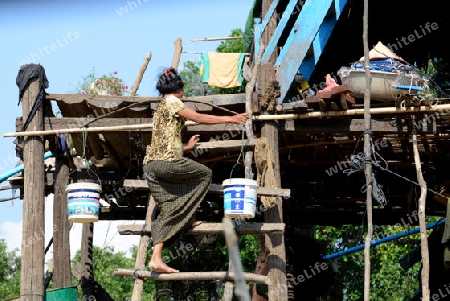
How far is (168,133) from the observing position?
7738mm

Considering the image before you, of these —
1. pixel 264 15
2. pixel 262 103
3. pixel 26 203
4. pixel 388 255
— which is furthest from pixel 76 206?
pixel 388 255

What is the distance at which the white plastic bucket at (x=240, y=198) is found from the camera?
7410mm

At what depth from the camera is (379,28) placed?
1273 centimetres

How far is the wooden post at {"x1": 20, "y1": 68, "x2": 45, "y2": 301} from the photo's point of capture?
29.0 feet

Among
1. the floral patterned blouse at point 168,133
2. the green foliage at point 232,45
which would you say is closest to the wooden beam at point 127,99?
the floral patterned blouse at point 168,133

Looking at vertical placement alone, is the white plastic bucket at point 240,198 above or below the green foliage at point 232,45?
below

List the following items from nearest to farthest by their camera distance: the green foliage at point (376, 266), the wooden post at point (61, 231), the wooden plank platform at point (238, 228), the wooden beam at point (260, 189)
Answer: the wooden plank platform at point (238, 228) < the wooden beam at point (260, 189) < the wooden post at point (61, 231) < the green foliage at point (376, 266)

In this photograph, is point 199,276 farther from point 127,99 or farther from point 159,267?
point 127,99

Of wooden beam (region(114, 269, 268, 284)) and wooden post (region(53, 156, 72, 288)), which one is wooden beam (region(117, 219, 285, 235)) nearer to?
wooden beam (region(114, 269, 268, 284))

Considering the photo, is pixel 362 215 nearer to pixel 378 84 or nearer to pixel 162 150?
pixel 378 84

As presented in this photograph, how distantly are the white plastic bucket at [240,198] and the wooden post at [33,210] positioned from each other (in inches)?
96.2

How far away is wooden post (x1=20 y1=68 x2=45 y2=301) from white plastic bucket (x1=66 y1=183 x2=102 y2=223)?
0.77 meters

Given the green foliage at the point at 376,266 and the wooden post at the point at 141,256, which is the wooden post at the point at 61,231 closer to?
the wooden post at the point at 141,256

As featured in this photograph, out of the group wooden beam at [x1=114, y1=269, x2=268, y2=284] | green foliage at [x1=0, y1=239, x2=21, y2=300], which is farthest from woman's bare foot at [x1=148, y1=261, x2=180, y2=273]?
green foliage at [x1=0, y1=239, x2=21, y2=300]
